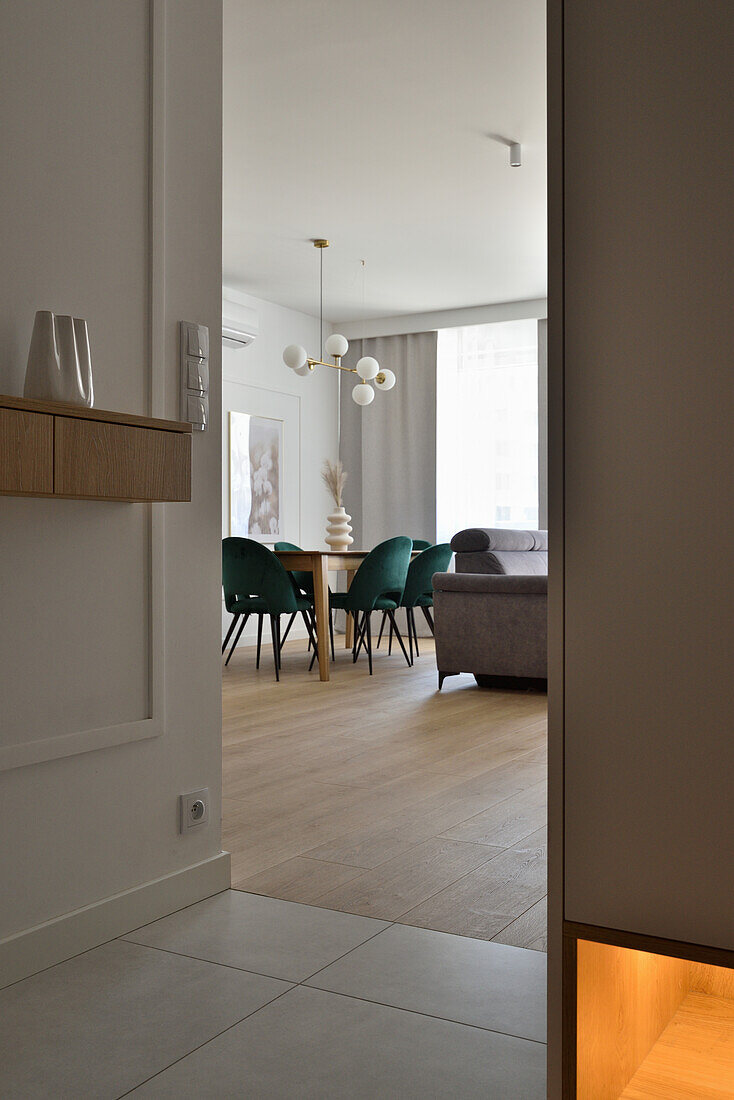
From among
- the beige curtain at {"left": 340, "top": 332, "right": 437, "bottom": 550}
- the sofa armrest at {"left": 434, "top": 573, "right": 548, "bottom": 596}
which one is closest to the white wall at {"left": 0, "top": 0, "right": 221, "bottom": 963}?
the sofa armrest at {"left": 434, "top": 573, "right": 548, "bottom": 596}

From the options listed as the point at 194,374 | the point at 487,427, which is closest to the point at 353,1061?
the point at 194,374

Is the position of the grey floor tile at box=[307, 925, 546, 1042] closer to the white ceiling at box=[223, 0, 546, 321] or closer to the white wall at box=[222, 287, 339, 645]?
the white ceiling at box=[223, 0, 546, 321]

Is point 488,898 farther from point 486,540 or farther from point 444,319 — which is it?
point 444,319

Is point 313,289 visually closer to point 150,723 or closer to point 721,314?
point 150,723

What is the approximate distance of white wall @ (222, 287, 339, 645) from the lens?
26.7 ft

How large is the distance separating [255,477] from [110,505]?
252 inches

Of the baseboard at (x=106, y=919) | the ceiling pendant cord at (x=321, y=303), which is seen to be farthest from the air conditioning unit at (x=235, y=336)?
the baseboard at (x=106, y=919)

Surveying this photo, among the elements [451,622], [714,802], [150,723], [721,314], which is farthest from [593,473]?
[451,622]

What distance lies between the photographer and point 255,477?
27.6 ft

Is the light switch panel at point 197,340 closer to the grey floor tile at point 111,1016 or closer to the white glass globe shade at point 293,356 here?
the grey floor tile at point 111,1016

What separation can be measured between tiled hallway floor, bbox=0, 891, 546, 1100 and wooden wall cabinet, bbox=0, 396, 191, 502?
87 cm

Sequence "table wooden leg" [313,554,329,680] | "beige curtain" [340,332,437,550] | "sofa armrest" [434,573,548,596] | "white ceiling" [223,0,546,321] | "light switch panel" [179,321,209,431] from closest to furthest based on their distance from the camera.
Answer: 1. "light switch panel" [179,321,209,431]
2. "white ceiling" [223,0,546,321]
3. "sofa armrest" [434,573,548,596]
4. "table wooden leg" [313,554,329,680]
5. "beige curtain" [340,332,437,550]

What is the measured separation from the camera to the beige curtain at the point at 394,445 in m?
9.11

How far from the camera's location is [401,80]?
4.54m
